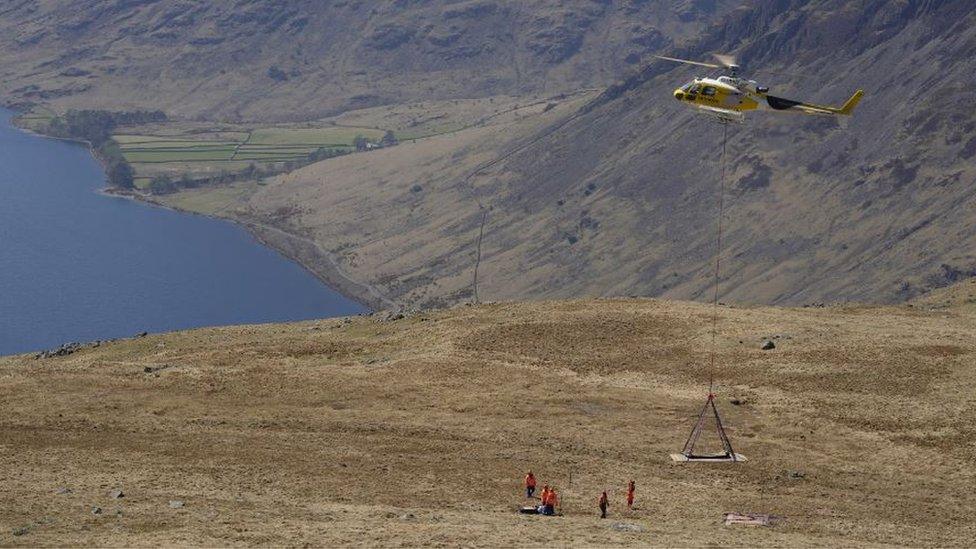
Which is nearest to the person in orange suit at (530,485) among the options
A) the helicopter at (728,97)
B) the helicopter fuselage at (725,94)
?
the helicopter at (728,97)

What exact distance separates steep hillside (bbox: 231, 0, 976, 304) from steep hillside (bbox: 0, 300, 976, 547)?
82487mm

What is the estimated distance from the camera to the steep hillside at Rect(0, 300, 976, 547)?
39.8m

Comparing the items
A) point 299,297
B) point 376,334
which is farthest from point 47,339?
point 376,334

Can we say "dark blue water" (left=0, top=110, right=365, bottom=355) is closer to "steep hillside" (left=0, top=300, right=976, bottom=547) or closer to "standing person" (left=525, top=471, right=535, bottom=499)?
"steep hillside" (left=0, top=300, right=976, bottom=547)

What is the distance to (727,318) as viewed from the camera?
6475 cm

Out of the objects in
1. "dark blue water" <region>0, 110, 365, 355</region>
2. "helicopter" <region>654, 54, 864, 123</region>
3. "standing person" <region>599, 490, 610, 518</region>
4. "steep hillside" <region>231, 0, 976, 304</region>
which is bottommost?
"standing person" <region>599, 490, 610, 518</region>

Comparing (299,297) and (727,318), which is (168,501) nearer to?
(727,318)

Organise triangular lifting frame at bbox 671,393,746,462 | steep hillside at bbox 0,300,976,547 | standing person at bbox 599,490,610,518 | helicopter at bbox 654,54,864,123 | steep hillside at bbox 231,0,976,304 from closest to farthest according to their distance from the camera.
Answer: steep hillside at bbox 0,300,976,547, standing person at bbox 599,490,610,518, triangular lifting frame at bbox 671,393,746,462, helicopter at bbox 654,54,864,123, steep hillside at bbox 231,0,976,304

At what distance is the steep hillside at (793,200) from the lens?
15100 centimetres

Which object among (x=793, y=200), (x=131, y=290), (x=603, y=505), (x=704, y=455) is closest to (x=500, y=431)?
(x=704, y=455)

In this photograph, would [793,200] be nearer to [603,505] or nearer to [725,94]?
[725,94]

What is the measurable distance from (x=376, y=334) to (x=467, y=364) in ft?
31.5

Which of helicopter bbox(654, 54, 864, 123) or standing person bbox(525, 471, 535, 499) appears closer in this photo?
standing person bbox(525, 471, 535, 499)

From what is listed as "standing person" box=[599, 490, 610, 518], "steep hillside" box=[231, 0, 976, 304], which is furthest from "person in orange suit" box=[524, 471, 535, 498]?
"steep hillside" box=[231, 0, 976, 304]
